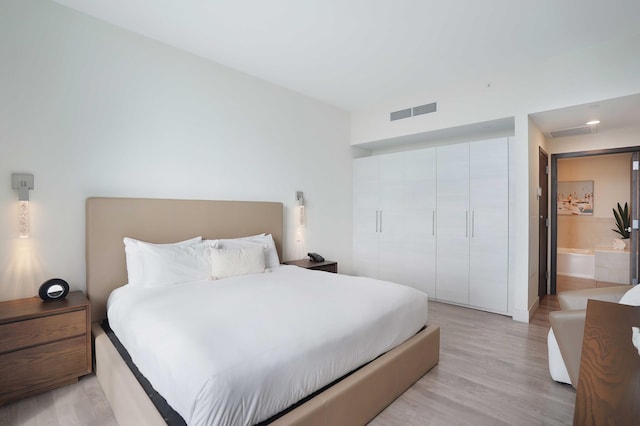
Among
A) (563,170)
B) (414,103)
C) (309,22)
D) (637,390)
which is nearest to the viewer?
(637,390)

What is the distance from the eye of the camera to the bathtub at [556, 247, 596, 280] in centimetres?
578

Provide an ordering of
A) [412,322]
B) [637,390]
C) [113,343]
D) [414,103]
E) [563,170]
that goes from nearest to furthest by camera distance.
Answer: [637,390], [113,343], [412,322], [414,103], [563,170]

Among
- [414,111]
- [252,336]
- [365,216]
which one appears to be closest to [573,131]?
[414,111]

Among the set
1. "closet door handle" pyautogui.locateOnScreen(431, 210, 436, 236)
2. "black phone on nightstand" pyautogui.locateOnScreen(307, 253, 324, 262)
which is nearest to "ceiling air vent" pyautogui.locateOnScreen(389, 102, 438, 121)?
"closet door handle" pyautogui.locateOnScreen(431, 210, 436, 236)

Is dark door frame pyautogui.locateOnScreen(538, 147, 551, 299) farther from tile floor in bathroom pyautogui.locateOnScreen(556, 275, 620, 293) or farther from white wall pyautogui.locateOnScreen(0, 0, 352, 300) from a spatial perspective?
white wall pyautogui.locateOnScreen(0, 0, 352, 300)

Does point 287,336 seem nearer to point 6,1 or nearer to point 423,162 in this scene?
point 6,1

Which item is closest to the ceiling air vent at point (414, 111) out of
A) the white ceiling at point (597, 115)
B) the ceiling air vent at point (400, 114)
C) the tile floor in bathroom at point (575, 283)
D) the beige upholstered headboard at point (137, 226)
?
the ceiling air vent at point (400, 114)

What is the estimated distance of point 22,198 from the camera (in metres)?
2.35

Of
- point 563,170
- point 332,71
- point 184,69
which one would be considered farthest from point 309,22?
point 563,170

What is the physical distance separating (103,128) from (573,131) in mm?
5572

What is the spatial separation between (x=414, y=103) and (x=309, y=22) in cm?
219

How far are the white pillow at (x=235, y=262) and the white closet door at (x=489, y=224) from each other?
2679mm

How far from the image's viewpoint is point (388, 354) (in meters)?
2.06

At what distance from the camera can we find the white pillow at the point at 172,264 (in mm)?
2631
